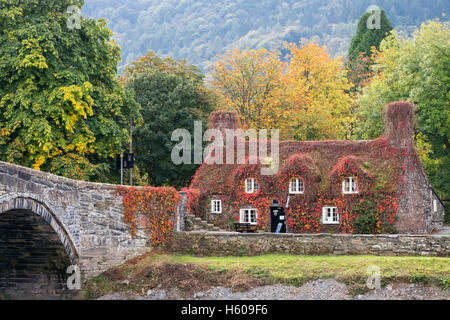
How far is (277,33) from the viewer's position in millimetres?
159875

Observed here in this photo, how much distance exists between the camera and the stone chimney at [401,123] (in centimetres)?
3328

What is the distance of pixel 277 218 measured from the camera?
34250 millimetres

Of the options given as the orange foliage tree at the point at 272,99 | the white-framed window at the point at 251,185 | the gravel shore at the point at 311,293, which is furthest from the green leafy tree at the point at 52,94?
the orange foliage tree at the point at 272,99

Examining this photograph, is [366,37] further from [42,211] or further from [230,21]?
[230,21]

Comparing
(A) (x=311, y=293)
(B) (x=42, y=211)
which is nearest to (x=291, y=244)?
(A) (x=311, y=293)

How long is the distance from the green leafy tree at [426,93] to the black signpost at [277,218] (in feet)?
45.8

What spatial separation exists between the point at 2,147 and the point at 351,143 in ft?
61.7

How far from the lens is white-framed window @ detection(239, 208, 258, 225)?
3478 centimetres

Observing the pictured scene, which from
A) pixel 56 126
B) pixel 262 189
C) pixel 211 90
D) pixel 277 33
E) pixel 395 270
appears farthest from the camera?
pixel 277 33

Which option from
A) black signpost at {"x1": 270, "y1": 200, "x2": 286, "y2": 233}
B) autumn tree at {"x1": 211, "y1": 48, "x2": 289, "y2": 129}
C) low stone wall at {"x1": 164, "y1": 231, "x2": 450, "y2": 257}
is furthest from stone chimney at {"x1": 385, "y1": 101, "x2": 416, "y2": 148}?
autumn tree at {"x1": 211, "y1": 48, "x2": 289, "y2": 129}

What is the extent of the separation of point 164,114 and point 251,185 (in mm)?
10372
